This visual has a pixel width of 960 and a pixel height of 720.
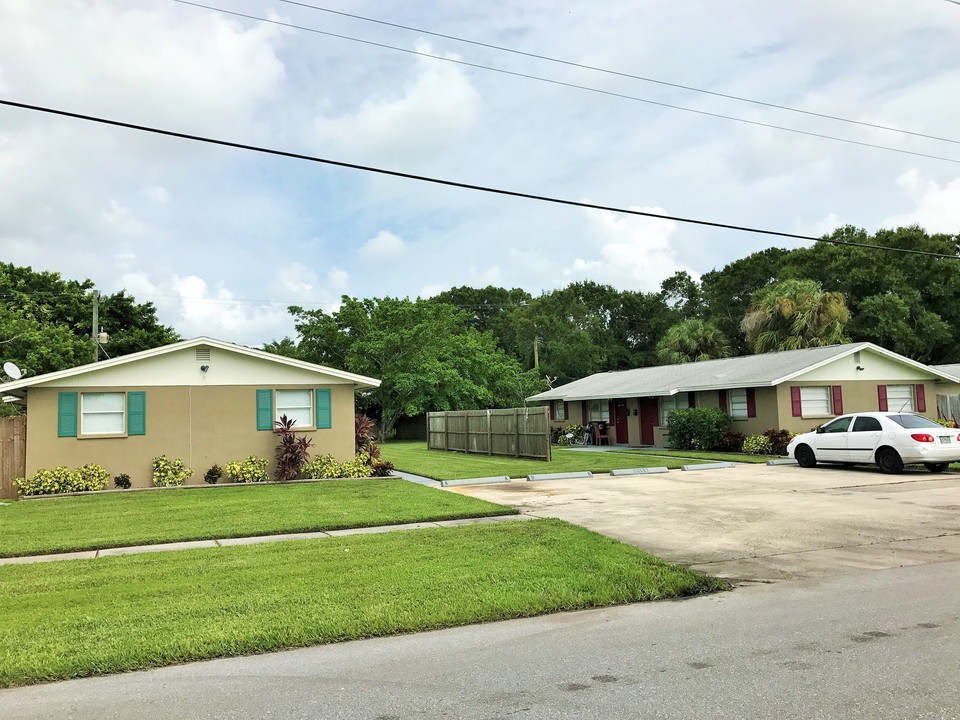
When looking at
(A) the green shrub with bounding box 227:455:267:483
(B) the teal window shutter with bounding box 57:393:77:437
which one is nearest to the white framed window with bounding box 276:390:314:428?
(A) the green shrub with bounding box 227:455:267:483

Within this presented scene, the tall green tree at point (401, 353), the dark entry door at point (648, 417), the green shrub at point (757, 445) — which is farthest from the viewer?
the tall green tree at point (401, 353)

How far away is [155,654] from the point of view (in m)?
5.60

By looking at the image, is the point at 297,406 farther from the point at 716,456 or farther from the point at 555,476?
the point at 716,456

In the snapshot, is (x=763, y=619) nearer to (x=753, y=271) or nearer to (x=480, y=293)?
(x=753, y=271)

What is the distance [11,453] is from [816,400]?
83.5 ft

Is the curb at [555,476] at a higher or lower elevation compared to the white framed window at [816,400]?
lower

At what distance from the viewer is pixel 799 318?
3744 centimetres

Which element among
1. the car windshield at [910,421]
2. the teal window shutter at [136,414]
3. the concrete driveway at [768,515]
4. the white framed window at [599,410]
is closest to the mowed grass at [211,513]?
the concrete driveway at [768,515]

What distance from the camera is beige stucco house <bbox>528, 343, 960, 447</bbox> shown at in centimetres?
2662

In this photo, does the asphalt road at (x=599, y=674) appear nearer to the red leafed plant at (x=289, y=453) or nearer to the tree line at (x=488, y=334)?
the red leafed plant at (x=289, y=453)

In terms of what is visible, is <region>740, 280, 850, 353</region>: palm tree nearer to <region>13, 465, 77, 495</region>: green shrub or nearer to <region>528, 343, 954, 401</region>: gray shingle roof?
<region>528, 343, 954, 401</region>: gray shingle roof

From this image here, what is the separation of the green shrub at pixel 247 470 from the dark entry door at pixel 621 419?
783 inches

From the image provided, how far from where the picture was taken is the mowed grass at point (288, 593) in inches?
229

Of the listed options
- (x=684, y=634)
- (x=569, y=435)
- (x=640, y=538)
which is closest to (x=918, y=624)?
(x=684, y=634)
